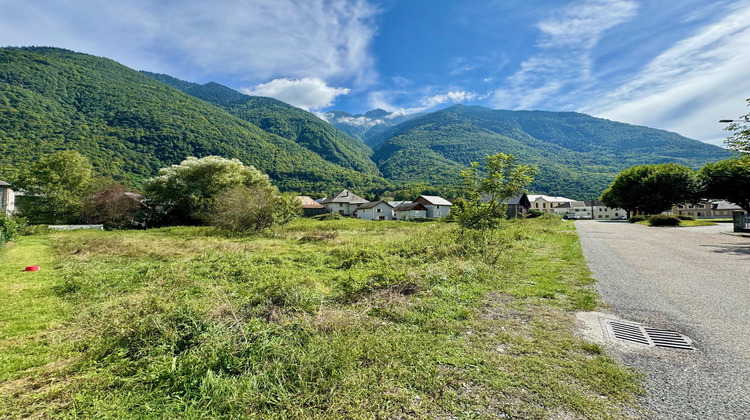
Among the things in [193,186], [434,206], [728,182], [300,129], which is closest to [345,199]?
[434,206]

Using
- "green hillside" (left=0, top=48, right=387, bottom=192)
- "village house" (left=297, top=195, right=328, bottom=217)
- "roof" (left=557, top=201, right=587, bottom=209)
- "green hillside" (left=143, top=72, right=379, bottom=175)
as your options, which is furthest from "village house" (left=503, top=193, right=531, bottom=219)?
"green hillside" (left=143, top=72, right=379, bottom=175)

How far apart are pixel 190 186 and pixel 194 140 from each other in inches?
2676

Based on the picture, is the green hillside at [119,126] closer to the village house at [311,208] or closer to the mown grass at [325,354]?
the village house at [311,208]

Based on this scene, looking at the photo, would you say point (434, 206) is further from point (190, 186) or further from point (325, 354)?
point (325, 354)

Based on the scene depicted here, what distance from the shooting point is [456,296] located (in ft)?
20.3

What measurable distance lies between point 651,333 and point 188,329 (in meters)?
6.84

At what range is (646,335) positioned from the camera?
4199 mm

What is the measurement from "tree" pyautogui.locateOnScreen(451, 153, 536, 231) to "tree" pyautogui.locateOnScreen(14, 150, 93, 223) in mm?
40337

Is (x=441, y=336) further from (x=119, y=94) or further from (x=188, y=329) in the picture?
(x=119, y=94)

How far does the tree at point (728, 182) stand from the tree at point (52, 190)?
75500mm

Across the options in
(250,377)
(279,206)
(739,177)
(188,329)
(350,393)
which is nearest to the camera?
(350,393)

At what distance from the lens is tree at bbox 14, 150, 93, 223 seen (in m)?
29.7

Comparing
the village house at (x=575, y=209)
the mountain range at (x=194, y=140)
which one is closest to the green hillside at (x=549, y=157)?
the mountain range at (x=194, y=140)

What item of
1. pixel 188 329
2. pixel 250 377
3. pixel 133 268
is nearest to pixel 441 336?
pixel 250 377
